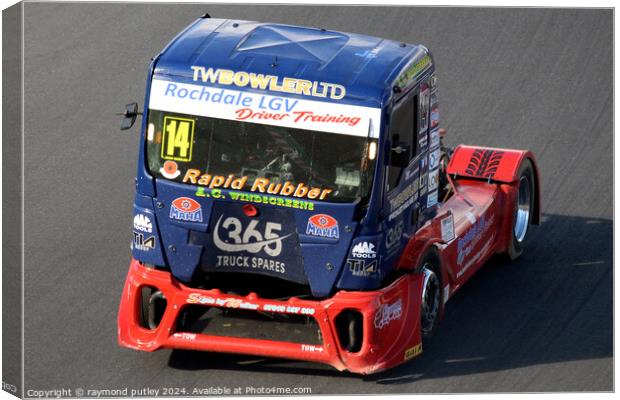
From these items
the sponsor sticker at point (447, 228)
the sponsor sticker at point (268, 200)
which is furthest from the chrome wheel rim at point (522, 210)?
the sponsor sticker at point (268, 200)

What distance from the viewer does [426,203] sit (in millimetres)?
16188

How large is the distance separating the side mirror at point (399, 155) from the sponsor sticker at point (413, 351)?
5.46ft

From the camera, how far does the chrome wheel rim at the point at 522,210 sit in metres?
18.7

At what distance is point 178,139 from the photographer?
15039mm

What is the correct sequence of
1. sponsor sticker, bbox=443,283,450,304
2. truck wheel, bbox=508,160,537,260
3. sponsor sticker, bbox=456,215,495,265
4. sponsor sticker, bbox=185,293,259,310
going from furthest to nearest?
truck wheel, bbox=508,160,537,260 < sponsor sticker, bbox=456,215,495,265 < sponsor sticker, bbox=443,283,450,304 < sponsor sticker, bbox=185,293,259,310

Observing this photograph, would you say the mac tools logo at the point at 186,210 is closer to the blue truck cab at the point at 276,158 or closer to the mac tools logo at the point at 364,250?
the blue truck cab at the point at 276,158

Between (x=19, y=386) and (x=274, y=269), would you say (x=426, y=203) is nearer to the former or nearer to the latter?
(x=274, y=269)

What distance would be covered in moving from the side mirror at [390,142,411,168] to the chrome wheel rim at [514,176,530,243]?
3866mm

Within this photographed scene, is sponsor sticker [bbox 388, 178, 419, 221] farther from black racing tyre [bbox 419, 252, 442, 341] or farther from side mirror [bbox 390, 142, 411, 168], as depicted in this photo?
black racing tyre [bbox 419, 252, 442, 341]

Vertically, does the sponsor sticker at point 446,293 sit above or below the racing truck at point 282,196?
below

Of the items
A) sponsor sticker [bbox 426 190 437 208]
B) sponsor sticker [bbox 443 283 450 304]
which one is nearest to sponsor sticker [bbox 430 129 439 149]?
sponsor sticker [bbox 426 190 437 208]

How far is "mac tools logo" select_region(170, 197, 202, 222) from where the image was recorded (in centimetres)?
1507

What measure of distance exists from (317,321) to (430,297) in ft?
4.63

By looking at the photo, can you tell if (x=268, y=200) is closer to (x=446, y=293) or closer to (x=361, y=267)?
(x=361, y=267)
